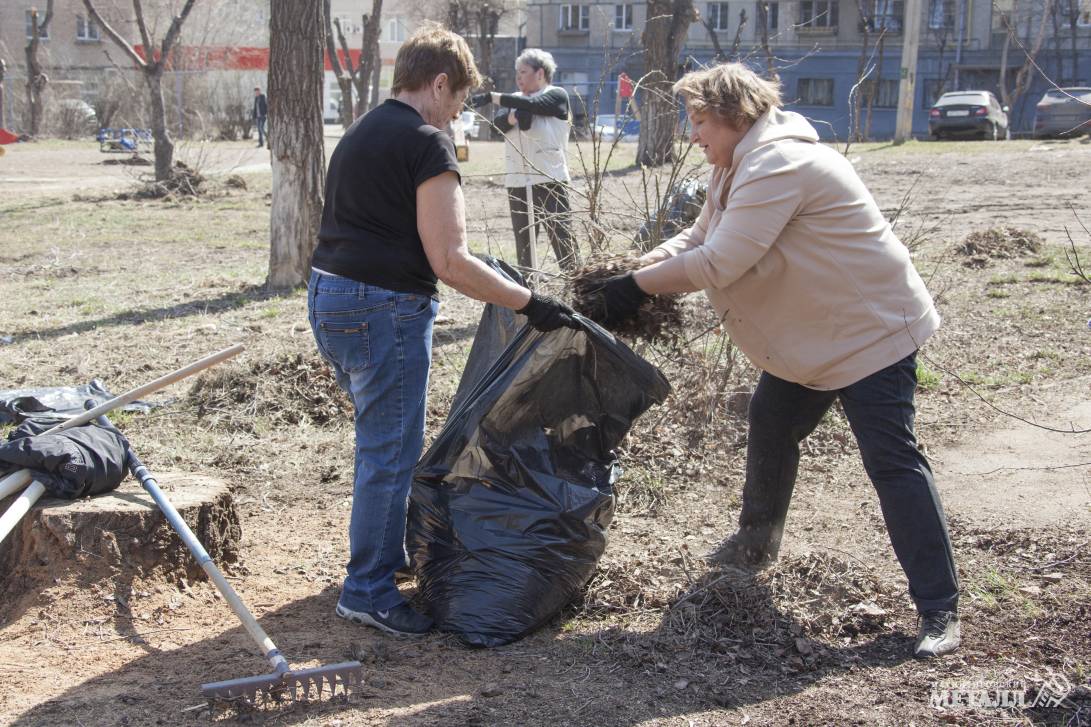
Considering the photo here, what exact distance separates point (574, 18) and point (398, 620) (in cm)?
4419

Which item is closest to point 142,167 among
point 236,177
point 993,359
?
point 236,177

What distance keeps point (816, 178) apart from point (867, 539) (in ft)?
4.95

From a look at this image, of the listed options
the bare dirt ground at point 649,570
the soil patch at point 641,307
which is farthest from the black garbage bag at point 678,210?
the soil patch at point 641,307

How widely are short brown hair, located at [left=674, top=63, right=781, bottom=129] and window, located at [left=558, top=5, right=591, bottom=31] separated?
141 ft

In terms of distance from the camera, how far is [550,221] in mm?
4988

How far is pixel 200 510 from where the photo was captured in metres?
3.34

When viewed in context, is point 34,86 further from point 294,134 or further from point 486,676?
point 486,676

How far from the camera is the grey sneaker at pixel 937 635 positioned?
277 cm

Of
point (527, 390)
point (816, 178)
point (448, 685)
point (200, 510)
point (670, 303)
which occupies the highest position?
point (816, 178)

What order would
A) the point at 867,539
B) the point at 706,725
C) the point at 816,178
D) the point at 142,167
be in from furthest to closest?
the point at 142,167, the point at 867,539, the point at 816,178, the point at 706,725

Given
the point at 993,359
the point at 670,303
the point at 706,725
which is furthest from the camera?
the point at 993,359

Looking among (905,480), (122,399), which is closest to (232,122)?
(122,399)

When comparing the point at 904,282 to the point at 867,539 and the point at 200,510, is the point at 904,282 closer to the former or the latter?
the point at 867,539

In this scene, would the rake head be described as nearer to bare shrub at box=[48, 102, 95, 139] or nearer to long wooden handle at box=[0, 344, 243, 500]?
long wooden handle at box=[0, 344, 243, 500]
